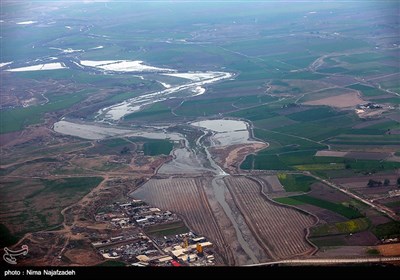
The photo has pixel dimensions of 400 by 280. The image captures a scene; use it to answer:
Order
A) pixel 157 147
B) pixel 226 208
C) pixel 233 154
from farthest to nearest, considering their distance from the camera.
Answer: pixel 157 147 → pixel 233 154 → pixel 226 208

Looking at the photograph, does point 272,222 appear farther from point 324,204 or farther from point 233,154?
point 233,154

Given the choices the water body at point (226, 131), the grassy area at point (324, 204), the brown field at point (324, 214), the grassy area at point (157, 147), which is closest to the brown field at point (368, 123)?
the water body at point (226, 131)

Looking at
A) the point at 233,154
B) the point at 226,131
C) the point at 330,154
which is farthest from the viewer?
the point at 226,131

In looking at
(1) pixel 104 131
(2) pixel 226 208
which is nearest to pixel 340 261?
(2) pixel 226 208

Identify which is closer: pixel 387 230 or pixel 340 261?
pixel 340 261

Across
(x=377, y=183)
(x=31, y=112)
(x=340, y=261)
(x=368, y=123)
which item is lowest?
(x=31, y=112)

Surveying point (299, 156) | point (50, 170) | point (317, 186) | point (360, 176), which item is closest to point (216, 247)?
point (317, 186)

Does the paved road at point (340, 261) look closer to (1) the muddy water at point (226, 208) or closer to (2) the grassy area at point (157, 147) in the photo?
(1) the muddy water at point (226, 208)

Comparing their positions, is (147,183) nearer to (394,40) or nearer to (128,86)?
(128,86)
